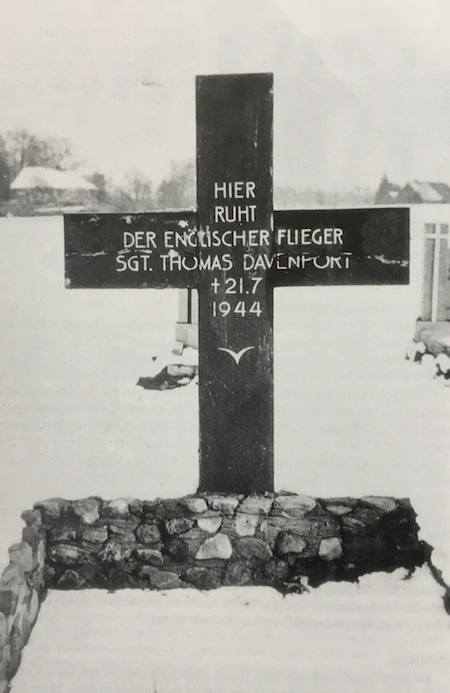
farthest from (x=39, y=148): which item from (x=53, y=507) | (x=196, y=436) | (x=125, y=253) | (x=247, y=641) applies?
(x=247, y=641)

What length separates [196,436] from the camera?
208 cm

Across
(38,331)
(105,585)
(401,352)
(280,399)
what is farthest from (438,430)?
(38,331)

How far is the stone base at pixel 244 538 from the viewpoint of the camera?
2061 millimetres

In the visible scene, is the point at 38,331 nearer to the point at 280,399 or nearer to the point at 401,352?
the point at 280,399

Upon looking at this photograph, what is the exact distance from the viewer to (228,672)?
6.45ft

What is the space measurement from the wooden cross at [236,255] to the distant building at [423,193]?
2.0 inches

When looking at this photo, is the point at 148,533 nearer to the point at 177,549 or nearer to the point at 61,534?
the point at 177,549

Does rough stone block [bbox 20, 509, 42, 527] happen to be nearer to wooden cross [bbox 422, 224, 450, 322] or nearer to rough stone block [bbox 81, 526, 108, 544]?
rough stone block [bbox 81, 526, 108, 544]

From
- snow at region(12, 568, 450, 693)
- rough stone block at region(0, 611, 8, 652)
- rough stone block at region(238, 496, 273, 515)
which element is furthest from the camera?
rough stone block at region(238, 496, 273, 515)

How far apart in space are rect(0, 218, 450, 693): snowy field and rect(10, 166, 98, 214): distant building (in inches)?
2.2

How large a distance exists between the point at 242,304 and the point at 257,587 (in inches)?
34.7

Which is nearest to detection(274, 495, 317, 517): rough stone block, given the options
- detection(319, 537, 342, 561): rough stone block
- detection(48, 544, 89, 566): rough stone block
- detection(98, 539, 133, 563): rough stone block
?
detection(319, 537, 342, 561): rough stone block

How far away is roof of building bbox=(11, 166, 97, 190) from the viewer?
2.03m

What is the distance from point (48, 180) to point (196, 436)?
0.91 metres
